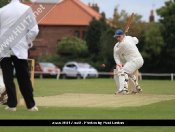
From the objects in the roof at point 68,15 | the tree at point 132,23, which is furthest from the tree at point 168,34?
the roof at point 68,15

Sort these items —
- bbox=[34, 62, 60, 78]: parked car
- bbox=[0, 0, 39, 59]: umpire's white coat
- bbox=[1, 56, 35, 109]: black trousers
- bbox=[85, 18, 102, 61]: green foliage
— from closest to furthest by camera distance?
bbox=[0, 0, 39, 59]: umpire's white coat → bbox=[1, 56, 35, 109]: black trousers → bbox=[34, 62, 60, 78]: parked car → bbox=[85, 18, 102, 61]: green foliage

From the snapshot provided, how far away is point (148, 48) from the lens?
63.2m

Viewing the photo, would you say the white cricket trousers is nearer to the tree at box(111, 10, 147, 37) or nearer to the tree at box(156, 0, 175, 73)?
the tree at box(156, 0, 175, 73)

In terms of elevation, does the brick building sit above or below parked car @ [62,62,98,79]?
above

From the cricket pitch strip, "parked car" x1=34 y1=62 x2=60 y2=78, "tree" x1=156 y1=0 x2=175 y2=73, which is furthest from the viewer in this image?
"tree" x1=156 y1=0 x2=175 y2=73

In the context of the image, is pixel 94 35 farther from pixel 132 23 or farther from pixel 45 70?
pixel 45 70

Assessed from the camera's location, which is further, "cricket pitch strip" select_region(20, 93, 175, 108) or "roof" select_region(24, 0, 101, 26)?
"roof" select_region(24, 0, 101, 26)

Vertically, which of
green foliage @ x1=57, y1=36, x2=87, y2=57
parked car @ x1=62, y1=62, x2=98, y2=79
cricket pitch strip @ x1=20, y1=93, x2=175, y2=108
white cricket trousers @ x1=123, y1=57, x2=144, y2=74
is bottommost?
→ parked car @ x1=62, y1=62, x2=98, y2=79

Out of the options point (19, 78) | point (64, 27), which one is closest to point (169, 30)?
point (64, 27)

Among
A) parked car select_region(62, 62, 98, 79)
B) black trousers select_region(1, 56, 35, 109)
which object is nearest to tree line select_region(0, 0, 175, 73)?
parked car select_region(62, 62, 98, 79)

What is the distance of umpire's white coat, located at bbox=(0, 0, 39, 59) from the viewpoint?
13.5 m

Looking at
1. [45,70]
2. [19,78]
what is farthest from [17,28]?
[45,70]

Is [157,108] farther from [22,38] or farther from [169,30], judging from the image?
[169,30]

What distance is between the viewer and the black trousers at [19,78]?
13.6m
